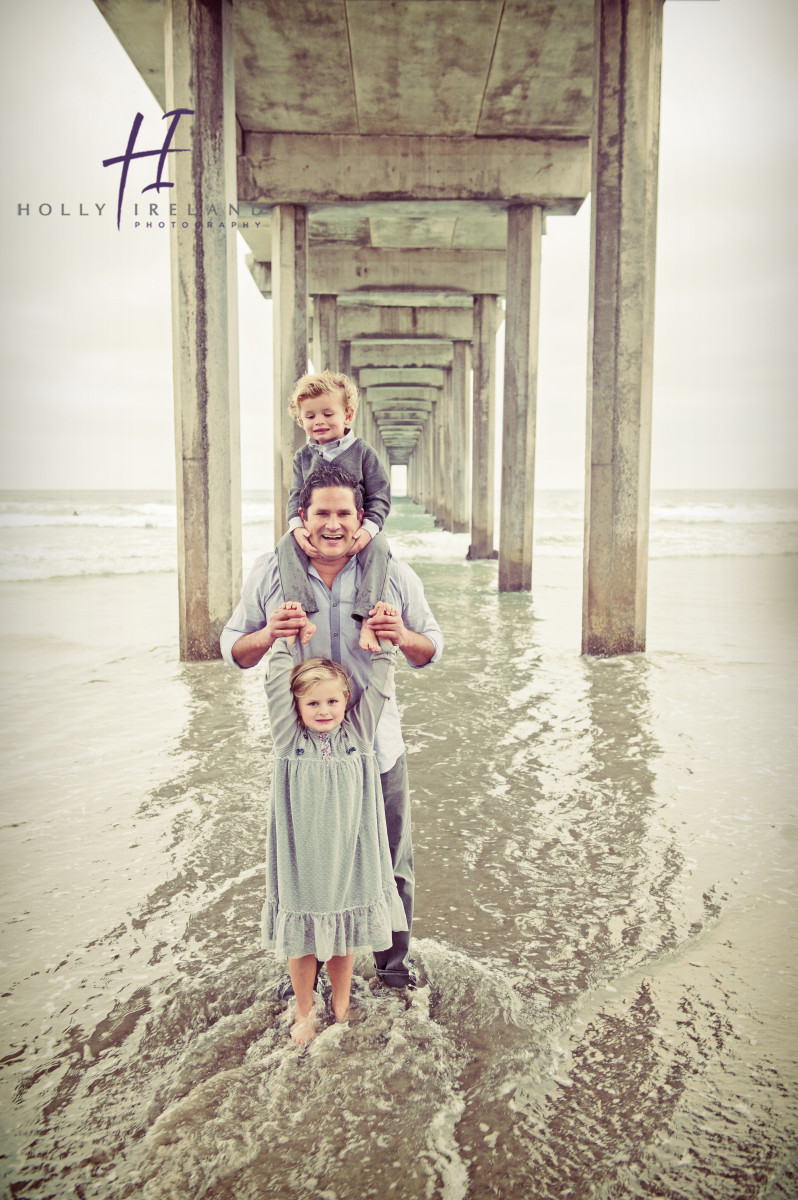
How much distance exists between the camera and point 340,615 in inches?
87.2

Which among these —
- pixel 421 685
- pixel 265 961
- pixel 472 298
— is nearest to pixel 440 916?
pixel 265 961

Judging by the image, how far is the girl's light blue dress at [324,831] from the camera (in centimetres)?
206

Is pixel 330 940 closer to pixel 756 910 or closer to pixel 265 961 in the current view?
pixel 265 961

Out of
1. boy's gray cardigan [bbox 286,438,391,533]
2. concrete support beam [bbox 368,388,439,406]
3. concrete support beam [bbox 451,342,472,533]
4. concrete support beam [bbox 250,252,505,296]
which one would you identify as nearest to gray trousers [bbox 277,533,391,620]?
boy's gray cardigan [bbox 286,438,391,533]

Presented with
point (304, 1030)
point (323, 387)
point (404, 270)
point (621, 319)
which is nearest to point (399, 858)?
Result: point (304, 1030)

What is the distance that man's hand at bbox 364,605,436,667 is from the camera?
2074 mm

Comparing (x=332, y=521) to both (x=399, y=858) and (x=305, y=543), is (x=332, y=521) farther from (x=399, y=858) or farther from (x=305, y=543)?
(x=399, y=858)

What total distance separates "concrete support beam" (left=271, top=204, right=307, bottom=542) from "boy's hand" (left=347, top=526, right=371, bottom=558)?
10577mm

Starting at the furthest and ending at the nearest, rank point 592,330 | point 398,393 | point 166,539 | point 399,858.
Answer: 1. point 398,393
2. point 166,539
3. point 592,330
4. point 399,858

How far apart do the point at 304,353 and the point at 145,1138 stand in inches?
495

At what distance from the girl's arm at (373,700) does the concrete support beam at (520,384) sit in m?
10.1

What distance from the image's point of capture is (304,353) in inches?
522

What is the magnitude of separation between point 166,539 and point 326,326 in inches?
420

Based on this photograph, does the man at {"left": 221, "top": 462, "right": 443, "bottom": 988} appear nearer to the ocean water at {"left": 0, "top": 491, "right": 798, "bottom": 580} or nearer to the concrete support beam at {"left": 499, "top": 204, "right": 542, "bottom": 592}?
the concrete support beam at {"left": 499, "top": 204, "right": 542, "bottom": 592}
